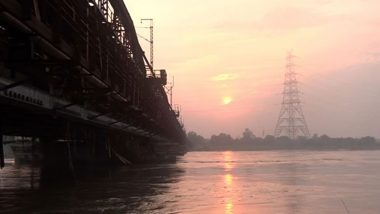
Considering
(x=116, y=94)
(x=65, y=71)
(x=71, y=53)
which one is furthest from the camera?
(x=116, y=94)

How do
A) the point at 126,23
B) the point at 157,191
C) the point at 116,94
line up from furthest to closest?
1. the point at 126,23
2. the point at 116,94
3. the point at 157,191

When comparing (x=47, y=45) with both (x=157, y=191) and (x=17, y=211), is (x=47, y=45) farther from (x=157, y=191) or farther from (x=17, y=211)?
(x=157, y=191)

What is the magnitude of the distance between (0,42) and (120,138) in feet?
163

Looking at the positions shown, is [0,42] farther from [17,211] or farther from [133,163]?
[133,163]

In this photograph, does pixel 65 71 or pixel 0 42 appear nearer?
pixel 0 42

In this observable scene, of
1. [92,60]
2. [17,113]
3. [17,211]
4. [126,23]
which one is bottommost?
[17,211]

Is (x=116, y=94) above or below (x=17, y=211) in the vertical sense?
above

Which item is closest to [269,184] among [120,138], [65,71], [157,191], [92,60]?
[157,191]

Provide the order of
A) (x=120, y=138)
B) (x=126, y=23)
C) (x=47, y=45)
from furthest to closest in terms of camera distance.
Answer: (x=120, y=138) < (x=126, y=23) < (x=47, y=45)

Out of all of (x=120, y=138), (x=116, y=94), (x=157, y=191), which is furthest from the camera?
(x=120, y=138)

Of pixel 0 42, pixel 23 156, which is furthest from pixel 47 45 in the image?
pixel 23 156

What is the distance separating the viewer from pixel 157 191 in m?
27.9

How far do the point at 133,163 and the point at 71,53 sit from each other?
5096cm

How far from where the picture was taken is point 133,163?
6919 cm
